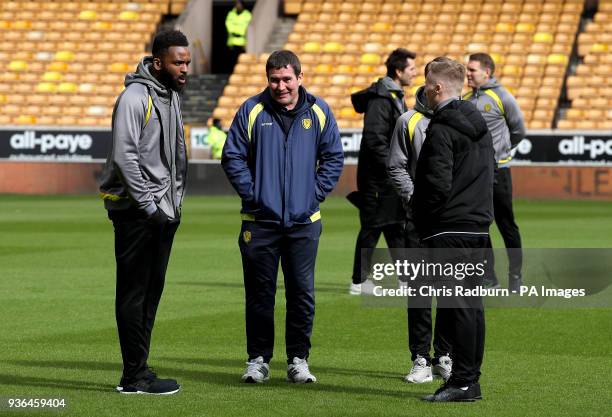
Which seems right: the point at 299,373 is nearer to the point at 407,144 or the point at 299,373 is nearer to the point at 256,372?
the point at 256,372

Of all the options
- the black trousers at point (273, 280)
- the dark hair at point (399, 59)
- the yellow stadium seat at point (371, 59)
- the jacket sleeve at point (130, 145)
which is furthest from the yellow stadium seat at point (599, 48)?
the jacket sleeve at point (130, 145)

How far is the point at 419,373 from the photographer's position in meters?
8.40

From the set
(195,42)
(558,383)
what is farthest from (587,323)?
(195,42)

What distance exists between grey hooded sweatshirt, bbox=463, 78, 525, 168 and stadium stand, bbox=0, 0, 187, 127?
24.1 m

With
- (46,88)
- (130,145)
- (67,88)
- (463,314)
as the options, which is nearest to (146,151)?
(130,145)

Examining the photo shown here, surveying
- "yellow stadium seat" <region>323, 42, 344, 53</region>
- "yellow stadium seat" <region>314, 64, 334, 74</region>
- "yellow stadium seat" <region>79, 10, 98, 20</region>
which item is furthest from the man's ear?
"yellow stadium seat" <region>79, 10, 98, 20</region>

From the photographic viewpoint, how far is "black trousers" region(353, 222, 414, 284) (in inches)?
455

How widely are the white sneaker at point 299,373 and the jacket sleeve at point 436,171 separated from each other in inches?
56.7

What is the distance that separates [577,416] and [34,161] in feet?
88.1

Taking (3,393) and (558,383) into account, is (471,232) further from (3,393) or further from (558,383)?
(3,393)

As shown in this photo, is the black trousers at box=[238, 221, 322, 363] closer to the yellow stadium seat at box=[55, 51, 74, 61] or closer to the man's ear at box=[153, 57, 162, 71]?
the man's ear at box=[153, 57, 162, 71]

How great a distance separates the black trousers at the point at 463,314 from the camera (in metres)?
7.49

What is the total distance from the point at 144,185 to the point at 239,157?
837mm

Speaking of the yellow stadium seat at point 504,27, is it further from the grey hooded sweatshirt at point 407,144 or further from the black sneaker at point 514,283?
the grey hooded sweatshirt at point 407,144
